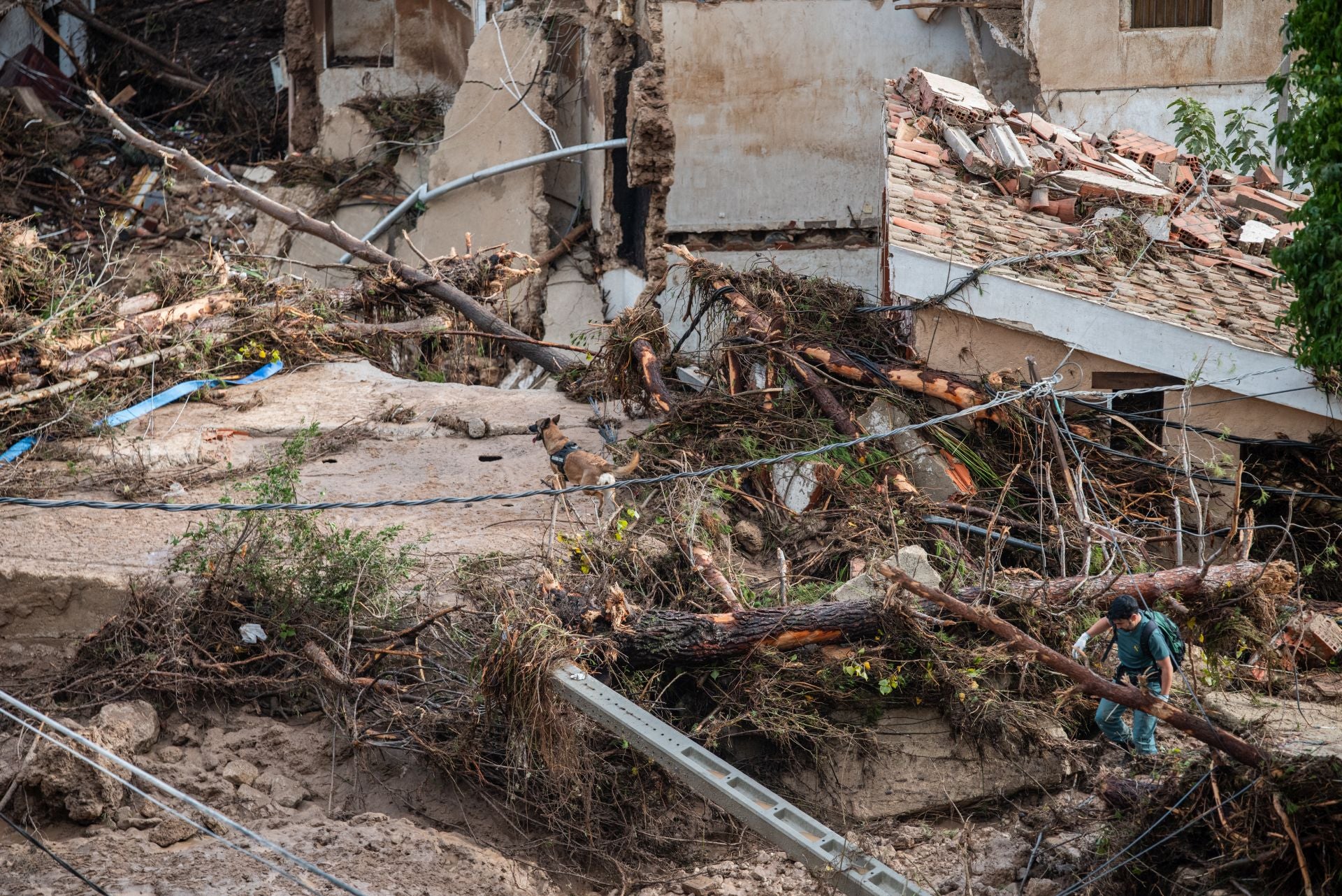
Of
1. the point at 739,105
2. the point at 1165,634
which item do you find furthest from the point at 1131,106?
the point at 1165,634

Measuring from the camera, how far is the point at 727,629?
6.46m

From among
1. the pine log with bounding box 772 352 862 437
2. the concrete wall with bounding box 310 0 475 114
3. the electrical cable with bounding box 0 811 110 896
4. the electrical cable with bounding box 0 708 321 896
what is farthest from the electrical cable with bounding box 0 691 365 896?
the concrete wall with bounding box 310 0 475 114

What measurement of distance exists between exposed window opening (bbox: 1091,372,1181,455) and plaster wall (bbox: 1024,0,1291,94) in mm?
5688

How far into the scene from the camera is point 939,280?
27.1ft

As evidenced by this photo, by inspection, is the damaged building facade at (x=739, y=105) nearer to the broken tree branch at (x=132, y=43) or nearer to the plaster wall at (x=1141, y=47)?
the plaster wall at (x=1141, y=47)

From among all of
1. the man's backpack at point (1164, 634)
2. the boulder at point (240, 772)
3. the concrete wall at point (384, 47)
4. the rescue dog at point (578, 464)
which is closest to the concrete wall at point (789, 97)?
the concrete wall at point (384, 47)

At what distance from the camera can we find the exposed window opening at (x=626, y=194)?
46.5 ft

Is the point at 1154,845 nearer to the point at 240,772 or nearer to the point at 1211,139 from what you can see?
the point at 240,772

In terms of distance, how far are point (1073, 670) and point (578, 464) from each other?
317 centimetres

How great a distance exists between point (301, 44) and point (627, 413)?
33.3ft

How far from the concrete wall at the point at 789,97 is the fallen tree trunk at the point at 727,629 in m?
7.84

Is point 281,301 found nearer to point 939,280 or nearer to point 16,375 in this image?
point 16,375

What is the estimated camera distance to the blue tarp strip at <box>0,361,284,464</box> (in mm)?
8891

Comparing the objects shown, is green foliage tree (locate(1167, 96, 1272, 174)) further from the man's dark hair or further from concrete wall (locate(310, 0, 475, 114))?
concrete wall (locate(310, 0, 475, 114))
